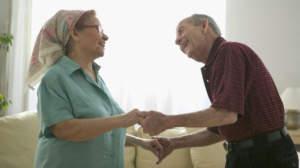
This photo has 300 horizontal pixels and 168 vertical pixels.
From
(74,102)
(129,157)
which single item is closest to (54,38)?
(74,102)

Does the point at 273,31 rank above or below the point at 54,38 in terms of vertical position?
below

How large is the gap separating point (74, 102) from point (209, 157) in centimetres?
168

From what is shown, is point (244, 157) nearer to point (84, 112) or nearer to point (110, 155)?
point (110, 155)

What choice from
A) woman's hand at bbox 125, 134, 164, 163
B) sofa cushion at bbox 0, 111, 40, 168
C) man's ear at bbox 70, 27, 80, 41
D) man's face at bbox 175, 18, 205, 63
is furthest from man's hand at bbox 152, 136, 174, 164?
sofa cushion at bbox 0, 111, 40, 168

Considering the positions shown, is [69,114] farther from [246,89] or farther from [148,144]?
[246,89]

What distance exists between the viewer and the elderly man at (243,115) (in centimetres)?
126

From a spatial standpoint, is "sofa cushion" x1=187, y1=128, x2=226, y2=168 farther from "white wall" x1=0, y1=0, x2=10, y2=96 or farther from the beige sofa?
"white wall" x1=0, y1=0, x2=10, y2=96

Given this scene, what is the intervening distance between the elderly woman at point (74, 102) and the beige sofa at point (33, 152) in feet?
3.49

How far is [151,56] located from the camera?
3.22 meters

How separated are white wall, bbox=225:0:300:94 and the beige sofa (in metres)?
1.18

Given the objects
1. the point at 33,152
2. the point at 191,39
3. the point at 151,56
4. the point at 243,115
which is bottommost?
the point at 33,152

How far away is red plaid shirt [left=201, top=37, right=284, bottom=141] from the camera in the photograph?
4.17 ft

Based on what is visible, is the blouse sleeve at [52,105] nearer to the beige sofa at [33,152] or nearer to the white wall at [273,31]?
the beige sofa at [33,152]

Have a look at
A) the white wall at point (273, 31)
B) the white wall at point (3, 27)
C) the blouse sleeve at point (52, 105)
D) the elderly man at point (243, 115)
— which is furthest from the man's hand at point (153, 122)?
the white wall at point (3, 27)
